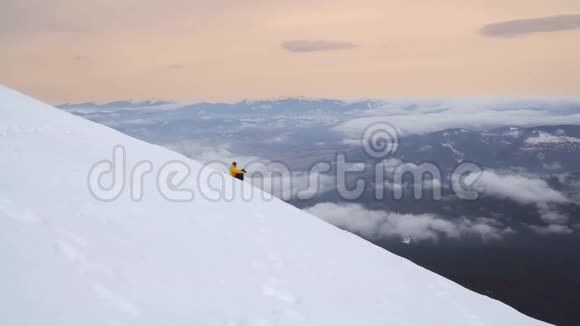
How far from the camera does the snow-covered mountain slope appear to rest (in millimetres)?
5109

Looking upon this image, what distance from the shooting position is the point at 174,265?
6750 millimetres

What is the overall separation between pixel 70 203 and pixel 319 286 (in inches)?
196

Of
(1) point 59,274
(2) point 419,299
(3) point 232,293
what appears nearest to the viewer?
(1) point 59,274

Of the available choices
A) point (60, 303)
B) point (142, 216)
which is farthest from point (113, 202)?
point (60, 303)

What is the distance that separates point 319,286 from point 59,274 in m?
4.40

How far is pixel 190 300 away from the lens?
5.91 metres

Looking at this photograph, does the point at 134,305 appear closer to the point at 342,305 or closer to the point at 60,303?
the point at 60,303

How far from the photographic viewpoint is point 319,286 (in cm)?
758

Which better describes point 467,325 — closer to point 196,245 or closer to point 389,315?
point 389,315

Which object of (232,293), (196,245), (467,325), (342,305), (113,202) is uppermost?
(113,202)

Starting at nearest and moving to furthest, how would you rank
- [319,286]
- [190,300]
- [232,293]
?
[190,300] → [232,293] → [319,286]

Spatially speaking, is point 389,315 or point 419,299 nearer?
point 389,315

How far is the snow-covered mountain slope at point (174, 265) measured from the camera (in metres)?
5.11

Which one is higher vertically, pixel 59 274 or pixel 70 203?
pixel 70 203
